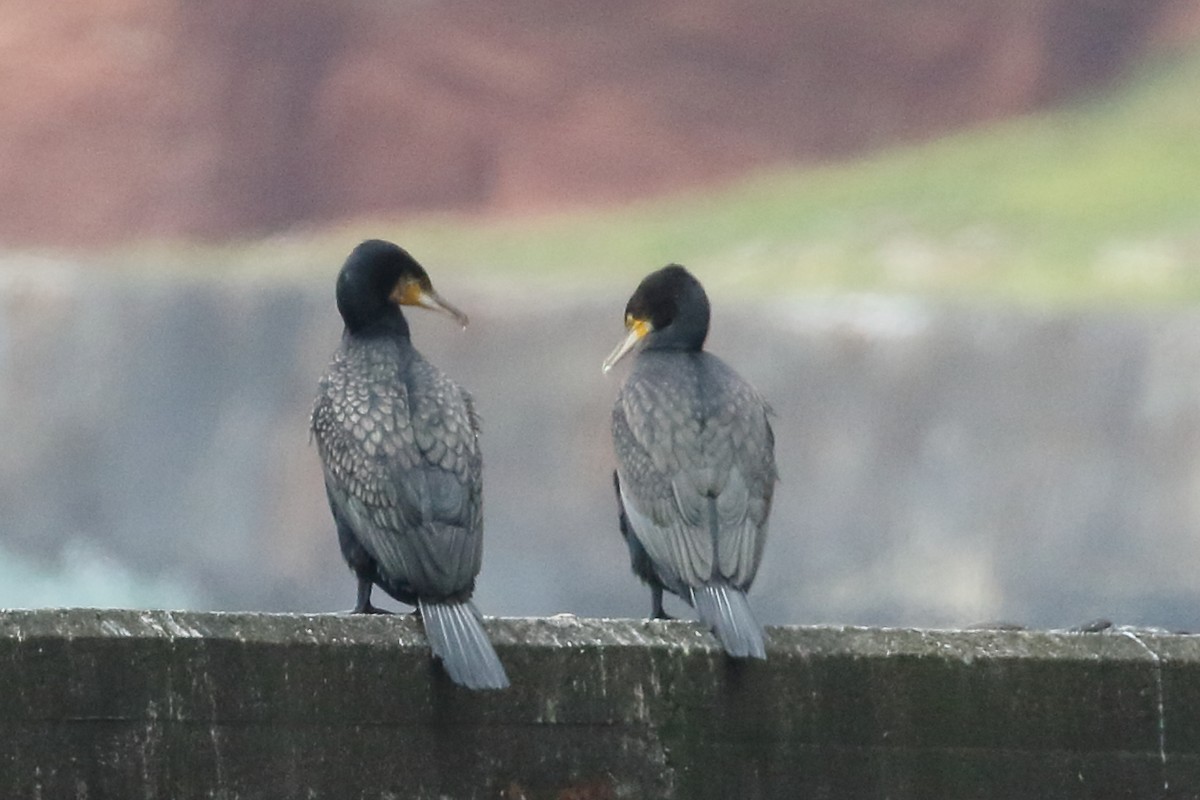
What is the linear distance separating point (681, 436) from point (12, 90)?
7.41 m

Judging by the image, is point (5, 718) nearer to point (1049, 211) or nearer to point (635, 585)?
point (635, 585)

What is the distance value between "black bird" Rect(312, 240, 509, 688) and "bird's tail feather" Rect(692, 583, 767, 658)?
51 cm

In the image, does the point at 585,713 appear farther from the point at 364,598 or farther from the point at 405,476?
the point at 364,598

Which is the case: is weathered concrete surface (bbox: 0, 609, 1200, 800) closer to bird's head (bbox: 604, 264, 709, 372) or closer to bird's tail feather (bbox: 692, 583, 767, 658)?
bird's tail feather (bbox: 692, 583, 767, 658)

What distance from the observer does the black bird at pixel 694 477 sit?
5344mm

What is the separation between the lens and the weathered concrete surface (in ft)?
14.1

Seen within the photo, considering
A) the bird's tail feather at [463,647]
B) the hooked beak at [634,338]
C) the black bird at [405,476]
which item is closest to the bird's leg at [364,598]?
the black bird at [405,476]

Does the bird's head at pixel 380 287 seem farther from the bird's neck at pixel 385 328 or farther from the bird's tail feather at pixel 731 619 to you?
the bird's tail feather at pixel 731 619

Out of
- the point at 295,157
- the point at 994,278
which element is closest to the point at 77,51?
the point at 295,157

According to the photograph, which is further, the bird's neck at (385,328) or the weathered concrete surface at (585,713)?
the bird's neck at (385,328)

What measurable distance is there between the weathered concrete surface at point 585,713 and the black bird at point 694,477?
0.34m

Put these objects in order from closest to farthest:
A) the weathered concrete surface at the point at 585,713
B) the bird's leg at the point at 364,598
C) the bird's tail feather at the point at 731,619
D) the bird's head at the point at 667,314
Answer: the weathered concrete surface at the point at 585,713 → the bird's tail feather at the point at 731,619 → the bird's leg at the point at 364,598 → the bird's head at the point at 667,314

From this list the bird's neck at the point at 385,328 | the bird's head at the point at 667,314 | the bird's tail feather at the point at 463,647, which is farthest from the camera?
the bird's head at the point at 667,314

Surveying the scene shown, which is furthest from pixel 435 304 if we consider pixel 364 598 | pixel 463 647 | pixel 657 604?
pixel 463 647
